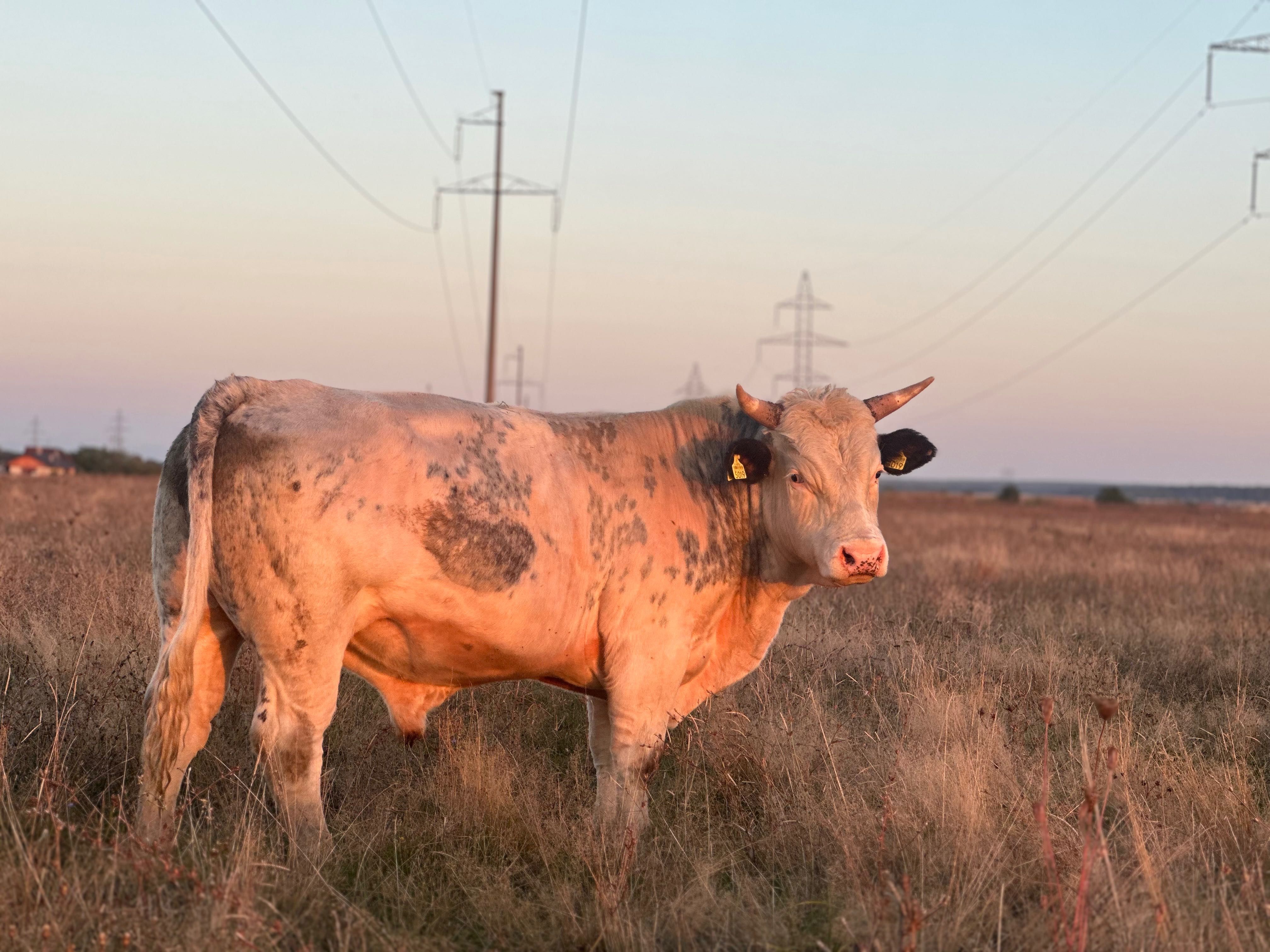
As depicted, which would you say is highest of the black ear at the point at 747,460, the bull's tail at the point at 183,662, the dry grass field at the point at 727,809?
the black ear at the point at 747,460

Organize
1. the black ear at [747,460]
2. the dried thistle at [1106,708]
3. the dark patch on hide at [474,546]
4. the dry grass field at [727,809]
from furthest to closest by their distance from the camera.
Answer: the black ear at [747,460] < the dark patch on hide at [474,546] < the dry grass field at [727,809] < the dried thistle at [1106,708]

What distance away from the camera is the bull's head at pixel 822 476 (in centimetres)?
561

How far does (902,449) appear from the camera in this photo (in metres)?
6.49

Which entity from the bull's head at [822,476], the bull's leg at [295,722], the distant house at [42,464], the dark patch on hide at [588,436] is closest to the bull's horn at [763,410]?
the bull's head at [822,476]

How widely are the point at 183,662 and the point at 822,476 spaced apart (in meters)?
3.31

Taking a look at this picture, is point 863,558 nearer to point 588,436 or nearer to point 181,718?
point 588,436

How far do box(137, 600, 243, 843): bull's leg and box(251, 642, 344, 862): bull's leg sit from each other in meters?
0.31

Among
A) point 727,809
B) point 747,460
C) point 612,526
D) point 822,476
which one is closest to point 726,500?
point 747,460

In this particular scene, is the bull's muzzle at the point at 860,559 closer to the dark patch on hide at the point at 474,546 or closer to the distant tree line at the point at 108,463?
the dark patch on hide at the point at 474,546

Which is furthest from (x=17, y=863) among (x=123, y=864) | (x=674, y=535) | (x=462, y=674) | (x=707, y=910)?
(x=674, y=535)

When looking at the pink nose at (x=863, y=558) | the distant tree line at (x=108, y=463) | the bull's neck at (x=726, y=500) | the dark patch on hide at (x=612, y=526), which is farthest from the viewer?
the distant tree line at (x=108, y=463)

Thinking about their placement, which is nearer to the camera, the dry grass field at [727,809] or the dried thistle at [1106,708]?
the dried thistle at [1106,708]

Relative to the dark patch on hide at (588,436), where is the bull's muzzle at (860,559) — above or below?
below

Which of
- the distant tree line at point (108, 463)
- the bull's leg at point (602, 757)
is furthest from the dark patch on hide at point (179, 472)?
the distant tree line at point (108, 463)
